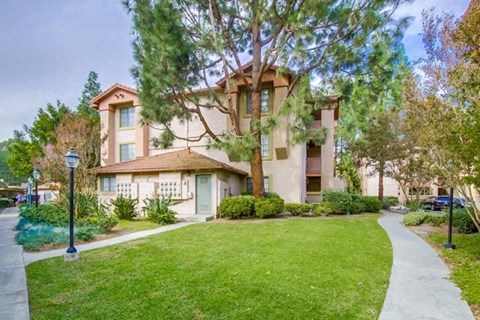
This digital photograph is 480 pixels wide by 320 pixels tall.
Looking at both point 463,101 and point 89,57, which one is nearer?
point 463,101

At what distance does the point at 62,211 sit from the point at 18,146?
→ 19.3 meters

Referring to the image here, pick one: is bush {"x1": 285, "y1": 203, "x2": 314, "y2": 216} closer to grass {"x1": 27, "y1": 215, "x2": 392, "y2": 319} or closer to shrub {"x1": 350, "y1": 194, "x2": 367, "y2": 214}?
shrub {"x1": 350, "y1": 194, "x2": 367, "y2": 214}

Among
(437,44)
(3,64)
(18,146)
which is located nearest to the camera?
(437,44)

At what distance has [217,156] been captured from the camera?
63.3ft

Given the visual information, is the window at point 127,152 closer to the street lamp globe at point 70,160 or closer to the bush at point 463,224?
the street lamp globe at point 70,160

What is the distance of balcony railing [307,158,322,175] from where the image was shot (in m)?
21.2

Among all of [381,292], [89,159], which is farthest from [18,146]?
[381,292]

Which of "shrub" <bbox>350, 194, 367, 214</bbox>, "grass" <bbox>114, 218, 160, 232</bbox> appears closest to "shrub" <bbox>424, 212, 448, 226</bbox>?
"shrub" <bbox>350, 194, 367, 214</bbox>

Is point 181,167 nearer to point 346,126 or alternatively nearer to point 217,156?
point 217,156

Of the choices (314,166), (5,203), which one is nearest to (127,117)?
(314,166)

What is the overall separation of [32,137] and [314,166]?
26745 millimetres

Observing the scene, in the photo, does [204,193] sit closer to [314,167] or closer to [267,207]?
[267,207]

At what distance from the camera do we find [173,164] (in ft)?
54.7

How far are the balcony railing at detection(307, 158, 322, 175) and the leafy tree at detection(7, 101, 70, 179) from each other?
2222 cm
